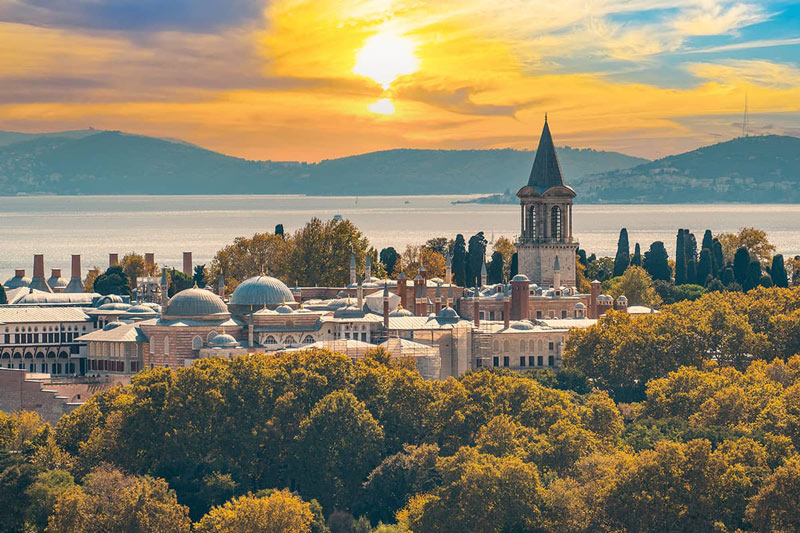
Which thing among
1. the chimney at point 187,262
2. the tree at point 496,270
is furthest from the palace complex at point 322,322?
the chimney at point 187,262

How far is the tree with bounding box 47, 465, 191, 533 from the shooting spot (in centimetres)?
5472

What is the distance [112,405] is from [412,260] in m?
60.1

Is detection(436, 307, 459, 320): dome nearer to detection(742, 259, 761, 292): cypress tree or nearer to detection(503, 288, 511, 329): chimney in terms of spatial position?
detection(503, 288, 511, 329): chimney

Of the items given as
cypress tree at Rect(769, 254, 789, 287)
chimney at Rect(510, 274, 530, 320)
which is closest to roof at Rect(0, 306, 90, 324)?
chimney at Rect(510, 274, 530, 320)

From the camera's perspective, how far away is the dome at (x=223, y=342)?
78.0m

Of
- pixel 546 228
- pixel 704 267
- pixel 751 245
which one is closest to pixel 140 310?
pixel 546 228

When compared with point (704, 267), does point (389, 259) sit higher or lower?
higher

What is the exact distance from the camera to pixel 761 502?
52.2m

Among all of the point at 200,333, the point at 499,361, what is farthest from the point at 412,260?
the point at 200,333

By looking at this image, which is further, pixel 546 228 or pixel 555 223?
pixel 555 223

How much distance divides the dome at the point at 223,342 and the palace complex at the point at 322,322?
65 mm

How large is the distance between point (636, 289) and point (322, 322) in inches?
1371

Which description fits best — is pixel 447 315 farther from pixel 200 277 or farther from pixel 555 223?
pixel 200 277

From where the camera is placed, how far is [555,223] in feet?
338
